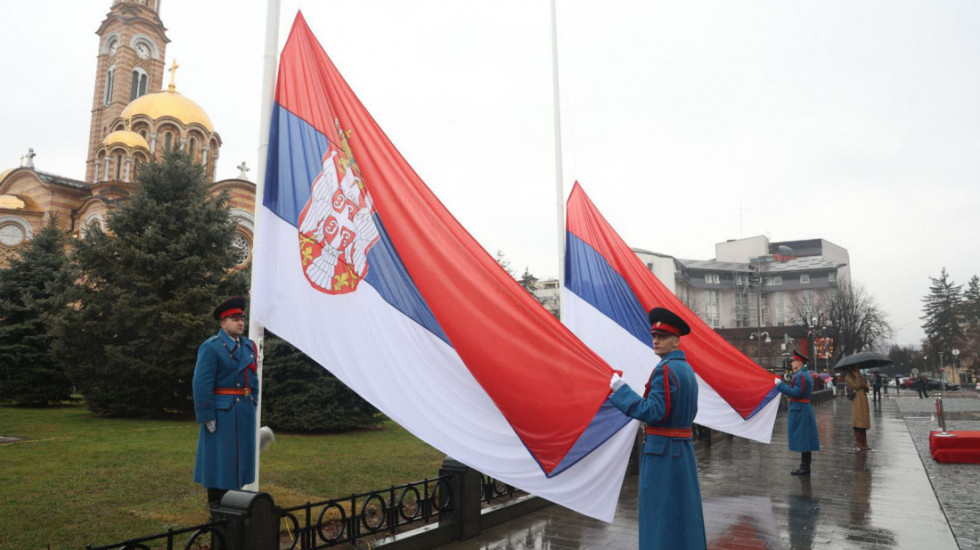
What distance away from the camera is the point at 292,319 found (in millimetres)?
4488

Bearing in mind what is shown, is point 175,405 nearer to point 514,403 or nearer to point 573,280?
point 573,280

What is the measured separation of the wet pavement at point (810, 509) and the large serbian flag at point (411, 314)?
231cm

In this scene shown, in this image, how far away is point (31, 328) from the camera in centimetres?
2264

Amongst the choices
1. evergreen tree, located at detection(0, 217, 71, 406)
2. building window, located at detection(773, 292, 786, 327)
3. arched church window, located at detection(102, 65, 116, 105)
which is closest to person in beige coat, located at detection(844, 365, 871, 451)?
evergreen tree, located at detection(0, 217, 71, 406)

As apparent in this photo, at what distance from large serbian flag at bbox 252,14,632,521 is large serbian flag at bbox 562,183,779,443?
342 cm

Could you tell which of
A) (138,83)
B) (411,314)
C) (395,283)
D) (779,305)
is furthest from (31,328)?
(779,305)

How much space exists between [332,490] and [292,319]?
17.0 feet

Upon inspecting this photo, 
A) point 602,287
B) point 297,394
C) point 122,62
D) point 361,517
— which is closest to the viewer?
point 361,517

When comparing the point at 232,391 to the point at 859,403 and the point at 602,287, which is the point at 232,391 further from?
the point at 859,403

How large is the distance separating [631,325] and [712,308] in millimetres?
77732

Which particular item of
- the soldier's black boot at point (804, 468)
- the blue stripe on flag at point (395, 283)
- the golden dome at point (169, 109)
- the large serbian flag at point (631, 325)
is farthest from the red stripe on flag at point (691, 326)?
the golden dome at point (169, 109)

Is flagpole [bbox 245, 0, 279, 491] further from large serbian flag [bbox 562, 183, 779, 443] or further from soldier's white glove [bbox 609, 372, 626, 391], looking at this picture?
large serbian flag [bbox 562, 183, 779, 443]

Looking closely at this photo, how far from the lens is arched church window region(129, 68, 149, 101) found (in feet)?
183

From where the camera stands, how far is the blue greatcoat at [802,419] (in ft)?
33.6
